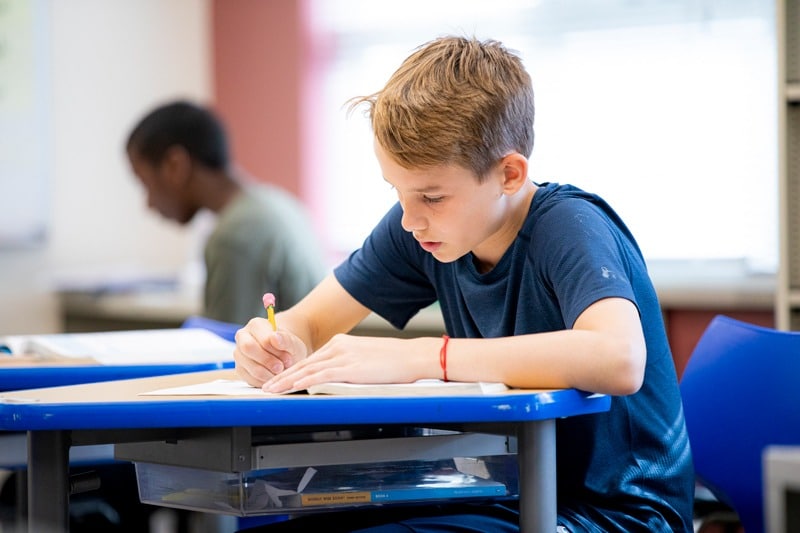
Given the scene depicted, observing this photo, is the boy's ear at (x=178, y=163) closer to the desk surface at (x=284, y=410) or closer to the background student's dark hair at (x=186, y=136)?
the background student's dark hair at (x=186, y=136)

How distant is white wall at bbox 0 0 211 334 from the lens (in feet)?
13.4

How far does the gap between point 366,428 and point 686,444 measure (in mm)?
462

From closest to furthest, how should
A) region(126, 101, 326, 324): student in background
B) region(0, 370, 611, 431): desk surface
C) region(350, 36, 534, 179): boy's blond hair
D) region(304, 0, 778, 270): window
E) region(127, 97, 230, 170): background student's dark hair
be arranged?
region(0, 370, 611, 431): desk surface < region(350, 36, 534, 179): boy's blond hair < region(126, 101, 326, 324): student in background < region(127, 97, 230, 170): background student's dark hair < region(304, 0, 778, 270): window

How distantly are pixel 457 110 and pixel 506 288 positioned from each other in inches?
10.4

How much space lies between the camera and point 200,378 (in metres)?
1.46

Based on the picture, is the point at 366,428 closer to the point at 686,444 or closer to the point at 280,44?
the point at 686,444

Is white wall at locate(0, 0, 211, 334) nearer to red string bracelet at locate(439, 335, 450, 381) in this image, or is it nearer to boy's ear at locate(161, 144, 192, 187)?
boy's ear at locate(161, 144, 192, 187)

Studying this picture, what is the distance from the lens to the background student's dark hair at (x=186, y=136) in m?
3.05

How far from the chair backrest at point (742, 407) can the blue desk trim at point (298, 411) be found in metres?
0.67

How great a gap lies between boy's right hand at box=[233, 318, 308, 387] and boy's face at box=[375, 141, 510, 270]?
23 cm

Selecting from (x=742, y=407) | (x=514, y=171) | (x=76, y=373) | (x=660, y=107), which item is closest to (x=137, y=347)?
(x=76, y=373)

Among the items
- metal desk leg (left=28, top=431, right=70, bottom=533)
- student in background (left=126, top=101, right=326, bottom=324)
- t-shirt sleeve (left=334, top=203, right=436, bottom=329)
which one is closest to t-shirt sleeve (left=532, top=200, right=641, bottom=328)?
t-shirt sleeve (left=334, top=203, right=436, bottom=329)

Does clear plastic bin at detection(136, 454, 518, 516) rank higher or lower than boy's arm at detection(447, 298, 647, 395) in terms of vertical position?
lower

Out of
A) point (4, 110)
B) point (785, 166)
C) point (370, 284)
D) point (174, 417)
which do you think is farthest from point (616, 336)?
point (4, 110)
